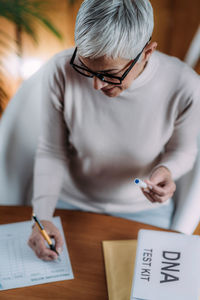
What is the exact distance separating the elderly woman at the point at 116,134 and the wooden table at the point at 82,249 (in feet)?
0.18

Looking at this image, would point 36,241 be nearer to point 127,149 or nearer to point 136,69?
point 127,149

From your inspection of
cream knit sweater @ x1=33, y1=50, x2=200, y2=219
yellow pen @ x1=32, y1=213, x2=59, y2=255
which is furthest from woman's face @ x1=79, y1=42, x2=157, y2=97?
yellow pen @ x1=32, y1=213, x2=59, y2=255

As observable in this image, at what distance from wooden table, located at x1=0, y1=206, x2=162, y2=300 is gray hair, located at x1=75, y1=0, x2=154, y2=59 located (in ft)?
1.62

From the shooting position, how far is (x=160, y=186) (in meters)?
1.03

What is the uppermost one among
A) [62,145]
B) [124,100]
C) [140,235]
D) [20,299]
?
[124,100]

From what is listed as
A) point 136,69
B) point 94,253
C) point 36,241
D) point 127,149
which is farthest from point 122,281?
point 136,69

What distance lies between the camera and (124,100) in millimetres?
1067

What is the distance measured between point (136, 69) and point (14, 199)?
2.42 ft

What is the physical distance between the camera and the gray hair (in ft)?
2.39

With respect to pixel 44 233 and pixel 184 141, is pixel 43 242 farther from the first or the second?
pixel 184 141

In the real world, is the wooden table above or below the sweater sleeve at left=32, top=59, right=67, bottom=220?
below

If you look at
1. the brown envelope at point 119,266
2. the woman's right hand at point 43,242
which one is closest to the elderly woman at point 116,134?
the woman's right hand at point 43,242

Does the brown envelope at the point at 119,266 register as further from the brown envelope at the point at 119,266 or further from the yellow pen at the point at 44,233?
the yellow pen at the point at 44,233

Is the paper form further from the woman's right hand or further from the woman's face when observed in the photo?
the woman's face
